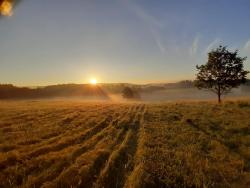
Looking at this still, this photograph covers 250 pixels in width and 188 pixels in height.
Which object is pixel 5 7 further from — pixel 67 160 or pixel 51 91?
pixel 51 91

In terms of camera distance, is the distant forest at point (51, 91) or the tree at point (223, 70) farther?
the distant forest at point (51, 91)

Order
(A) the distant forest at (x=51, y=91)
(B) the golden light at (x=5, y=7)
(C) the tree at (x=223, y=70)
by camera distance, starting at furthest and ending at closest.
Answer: (A) the distant forest at (x=51, y=91)
(C) the tree at (x=223, y=70)
(B) the golden light at (x=5, y=7)

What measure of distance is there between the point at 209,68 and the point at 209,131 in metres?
35.6

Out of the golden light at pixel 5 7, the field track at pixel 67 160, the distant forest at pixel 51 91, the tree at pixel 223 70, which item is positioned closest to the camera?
the golden light at pixel 5 7

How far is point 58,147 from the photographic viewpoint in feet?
50.0

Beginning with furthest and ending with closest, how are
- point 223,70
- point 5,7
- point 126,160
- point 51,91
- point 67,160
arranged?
point 51,91 → point 223,70 → point 126,160 → point 67,160 → point 5,7

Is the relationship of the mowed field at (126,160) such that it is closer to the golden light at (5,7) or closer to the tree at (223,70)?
the golden light at (5,7)

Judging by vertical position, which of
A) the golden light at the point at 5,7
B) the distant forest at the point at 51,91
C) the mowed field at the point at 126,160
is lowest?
the mowed field at the point at 126,160

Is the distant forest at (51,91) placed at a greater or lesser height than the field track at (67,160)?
greater

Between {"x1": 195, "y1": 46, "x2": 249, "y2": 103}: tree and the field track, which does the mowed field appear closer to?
the field track

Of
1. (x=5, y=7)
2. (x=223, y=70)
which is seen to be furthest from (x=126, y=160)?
(x=223, y=70)

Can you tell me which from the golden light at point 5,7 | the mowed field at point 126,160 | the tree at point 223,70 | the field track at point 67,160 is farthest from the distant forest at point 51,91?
the golden light at point 5,7

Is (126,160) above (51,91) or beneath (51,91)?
beneath

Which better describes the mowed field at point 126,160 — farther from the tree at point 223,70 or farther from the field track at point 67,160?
the tree at point 223,70
